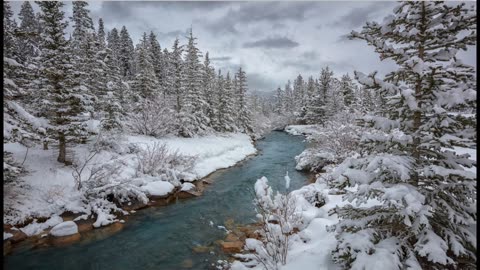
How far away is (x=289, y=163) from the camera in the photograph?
27016 mm

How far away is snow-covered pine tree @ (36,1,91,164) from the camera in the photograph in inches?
591

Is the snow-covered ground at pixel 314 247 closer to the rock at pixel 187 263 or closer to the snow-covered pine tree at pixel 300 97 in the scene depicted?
the rock at pixel 187 263

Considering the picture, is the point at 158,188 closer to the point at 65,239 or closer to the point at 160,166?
the point at 160,166

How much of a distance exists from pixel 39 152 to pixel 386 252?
18.2 m

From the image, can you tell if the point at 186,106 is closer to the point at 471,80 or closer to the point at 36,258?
the point at 36,258

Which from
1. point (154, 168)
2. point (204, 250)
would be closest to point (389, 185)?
point (204, 250)

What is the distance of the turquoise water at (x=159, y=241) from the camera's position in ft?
30.8

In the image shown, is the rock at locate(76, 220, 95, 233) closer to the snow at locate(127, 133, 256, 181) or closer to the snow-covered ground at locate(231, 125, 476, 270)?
the snow-covered ground at locate(231, 125, 476, 270)

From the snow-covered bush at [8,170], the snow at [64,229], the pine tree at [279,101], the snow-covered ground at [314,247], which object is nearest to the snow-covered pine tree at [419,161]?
the snow-covered ground at [314,247]

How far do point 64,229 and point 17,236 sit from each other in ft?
4.96

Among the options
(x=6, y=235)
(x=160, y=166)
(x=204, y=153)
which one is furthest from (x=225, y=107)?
(x=6, y=235)

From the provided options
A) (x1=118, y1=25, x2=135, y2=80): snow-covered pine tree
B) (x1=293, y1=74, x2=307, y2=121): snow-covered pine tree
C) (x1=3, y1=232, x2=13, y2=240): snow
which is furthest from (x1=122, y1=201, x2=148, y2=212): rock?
(x1=293, y1=74, x2=307, y2=121): snow-covered pine tree

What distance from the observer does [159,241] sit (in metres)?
11.2

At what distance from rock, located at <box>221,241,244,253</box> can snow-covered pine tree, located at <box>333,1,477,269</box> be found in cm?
511
